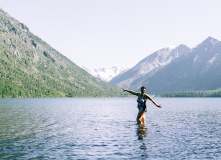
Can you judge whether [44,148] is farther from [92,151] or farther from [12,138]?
[12,138]

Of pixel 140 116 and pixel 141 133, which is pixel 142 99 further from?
pixel 141 133

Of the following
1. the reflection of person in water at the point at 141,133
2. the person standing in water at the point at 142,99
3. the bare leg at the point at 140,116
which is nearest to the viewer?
the reflection of person in water at the point at 141,133

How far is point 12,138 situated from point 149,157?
17916 mm

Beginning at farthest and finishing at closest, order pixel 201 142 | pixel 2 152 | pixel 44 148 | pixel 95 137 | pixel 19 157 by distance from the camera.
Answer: pixel 95 137
pixel 201 142
pixel 44 148
pixel 2 152
pixel 19 157

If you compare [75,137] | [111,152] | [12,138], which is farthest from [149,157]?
[12,138]

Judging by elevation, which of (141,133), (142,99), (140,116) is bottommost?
(141,133)

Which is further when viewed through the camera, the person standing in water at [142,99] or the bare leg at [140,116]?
the bare leg at [140,116]

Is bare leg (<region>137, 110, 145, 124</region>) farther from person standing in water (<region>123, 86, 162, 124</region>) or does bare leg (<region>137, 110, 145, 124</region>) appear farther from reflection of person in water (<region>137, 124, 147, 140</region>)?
reflection of person in water (<region>137, 124, 147, 140</region>)

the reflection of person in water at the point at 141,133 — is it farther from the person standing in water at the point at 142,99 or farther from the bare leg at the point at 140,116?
the person standing in water at the point at 142,99

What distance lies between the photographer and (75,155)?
75.9 ft

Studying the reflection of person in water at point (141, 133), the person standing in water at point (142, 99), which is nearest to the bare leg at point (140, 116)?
the person standing in water at point (142, 99)

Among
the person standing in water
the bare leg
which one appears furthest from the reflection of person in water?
the person standing in water

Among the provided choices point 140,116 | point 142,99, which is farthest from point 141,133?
point 142,99

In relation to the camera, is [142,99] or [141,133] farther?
[141,133]
